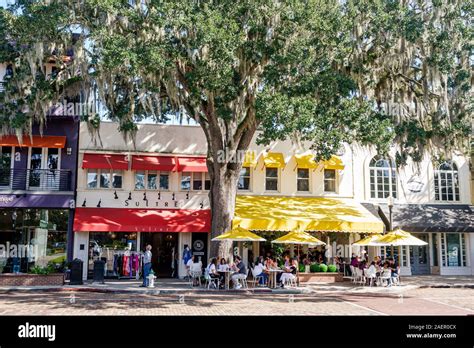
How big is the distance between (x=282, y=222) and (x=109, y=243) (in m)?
8.42

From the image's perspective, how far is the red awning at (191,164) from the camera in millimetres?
23516

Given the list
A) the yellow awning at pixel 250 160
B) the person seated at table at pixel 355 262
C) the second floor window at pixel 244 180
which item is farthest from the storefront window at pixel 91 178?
the person seated at table at pixel 355 262

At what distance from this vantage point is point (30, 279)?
19.0 metres

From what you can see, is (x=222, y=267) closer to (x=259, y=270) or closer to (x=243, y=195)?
(x=259, y=270)

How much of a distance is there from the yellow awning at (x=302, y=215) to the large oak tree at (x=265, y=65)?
3.35 m

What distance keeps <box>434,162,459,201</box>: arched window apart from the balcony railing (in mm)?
19421

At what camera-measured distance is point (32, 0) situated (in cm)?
1662

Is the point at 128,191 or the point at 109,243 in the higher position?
the point at 128,191

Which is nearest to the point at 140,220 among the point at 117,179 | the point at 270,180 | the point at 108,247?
the point at 108,247

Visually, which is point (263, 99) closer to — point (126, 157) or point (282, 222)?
point (282, 222)

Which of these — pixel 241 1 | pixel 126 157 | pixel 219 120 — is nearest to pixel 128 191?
pixel 126 157

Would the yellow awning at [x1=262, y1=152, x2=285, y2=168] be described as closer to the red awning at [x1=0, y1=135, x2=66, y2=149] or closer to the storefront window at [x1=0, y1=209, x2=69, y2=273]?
the red awning at [x1=0, y1=135, x2=66, y2=149]

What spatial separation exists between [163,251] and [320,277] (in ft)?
25.8

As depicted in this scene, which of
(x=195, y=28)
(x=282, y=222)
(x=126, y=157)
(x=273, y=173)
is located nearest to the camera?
(x=195, y=28)
